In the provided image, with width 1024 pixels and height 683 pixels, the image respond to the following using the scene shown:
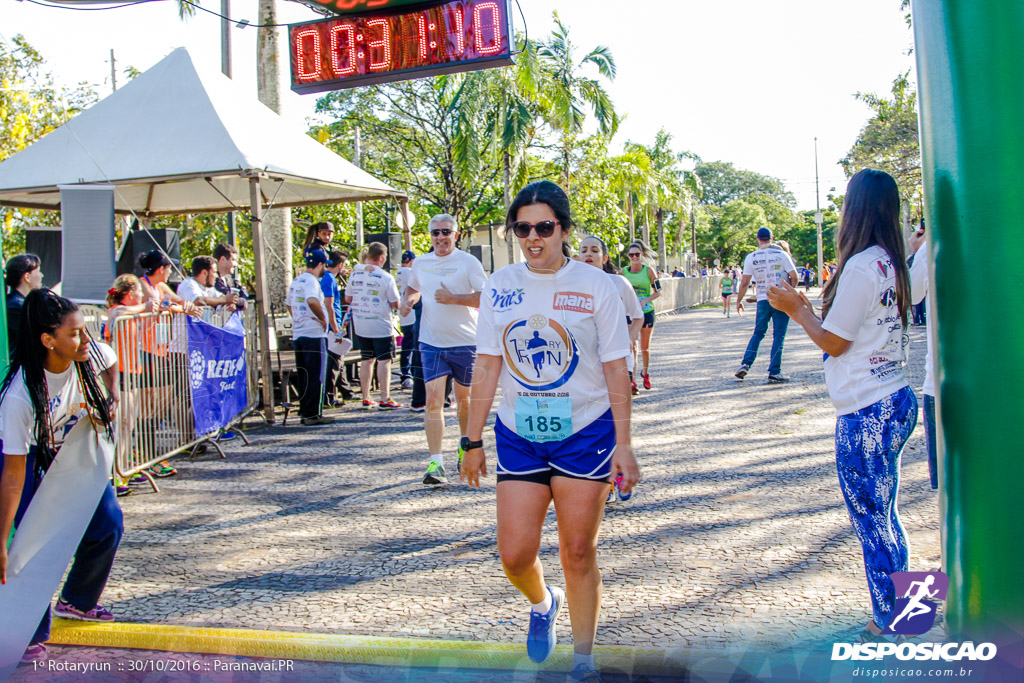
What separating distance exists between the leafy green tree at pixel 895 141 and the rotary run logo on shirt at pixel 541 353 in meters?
23.1

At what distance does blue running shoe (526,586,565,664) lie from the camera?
3.38m

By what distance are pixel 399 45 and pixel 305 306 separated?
3.92 meters

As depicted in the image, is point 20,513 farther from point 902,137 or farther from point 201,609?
point 902,137

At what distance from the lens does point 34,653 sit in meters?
3.69

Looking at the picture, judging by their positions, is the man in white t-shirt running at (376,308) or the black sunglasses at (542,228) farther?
the man in white t-shirt running at (376,308)

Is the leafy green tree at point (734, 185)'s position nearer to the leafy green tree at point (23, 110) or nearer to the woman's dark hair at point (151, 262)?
the leafy green tree at point (23, 110)

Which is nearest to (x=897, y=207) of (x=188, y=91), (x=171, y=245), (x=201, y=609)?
(x=201, y=609)

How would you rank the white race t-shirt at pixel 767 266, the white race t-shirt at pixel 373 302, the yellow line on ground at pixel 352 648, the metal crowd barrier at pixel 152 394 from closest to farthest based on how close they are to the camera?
the yellow line on ground at pixel 352 648 < the metal crowd barrier at pixel 152 394 < the white race t-shirt at pixel 373 302 < the white race t-shirt at pixel 767 266

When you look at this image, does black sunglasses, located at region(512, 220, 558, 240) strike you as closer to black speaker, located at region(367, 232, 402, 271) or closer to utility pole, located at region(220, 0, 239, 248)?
black speaker, located at region(367, 232, 402, 271)

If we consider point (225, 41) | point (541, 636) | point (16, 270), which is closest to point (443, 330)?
point (16, 270)

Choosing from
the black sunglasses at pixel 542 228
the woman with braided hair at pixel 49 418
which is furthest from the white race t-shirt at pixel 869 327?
the woman with braided hair at pixel 49 418

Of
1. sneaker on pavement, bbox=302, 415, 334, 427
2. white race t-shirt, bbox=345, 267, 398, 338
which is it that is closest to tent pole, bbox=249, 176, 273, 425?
sneaker on pavement, bbox=302, 415, 334, 427

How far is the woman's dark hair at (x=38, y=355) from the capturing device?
359 centimetres

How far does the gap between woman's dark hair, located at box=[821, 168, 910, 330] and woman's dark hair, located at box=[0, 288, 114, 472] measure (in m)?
3.24
